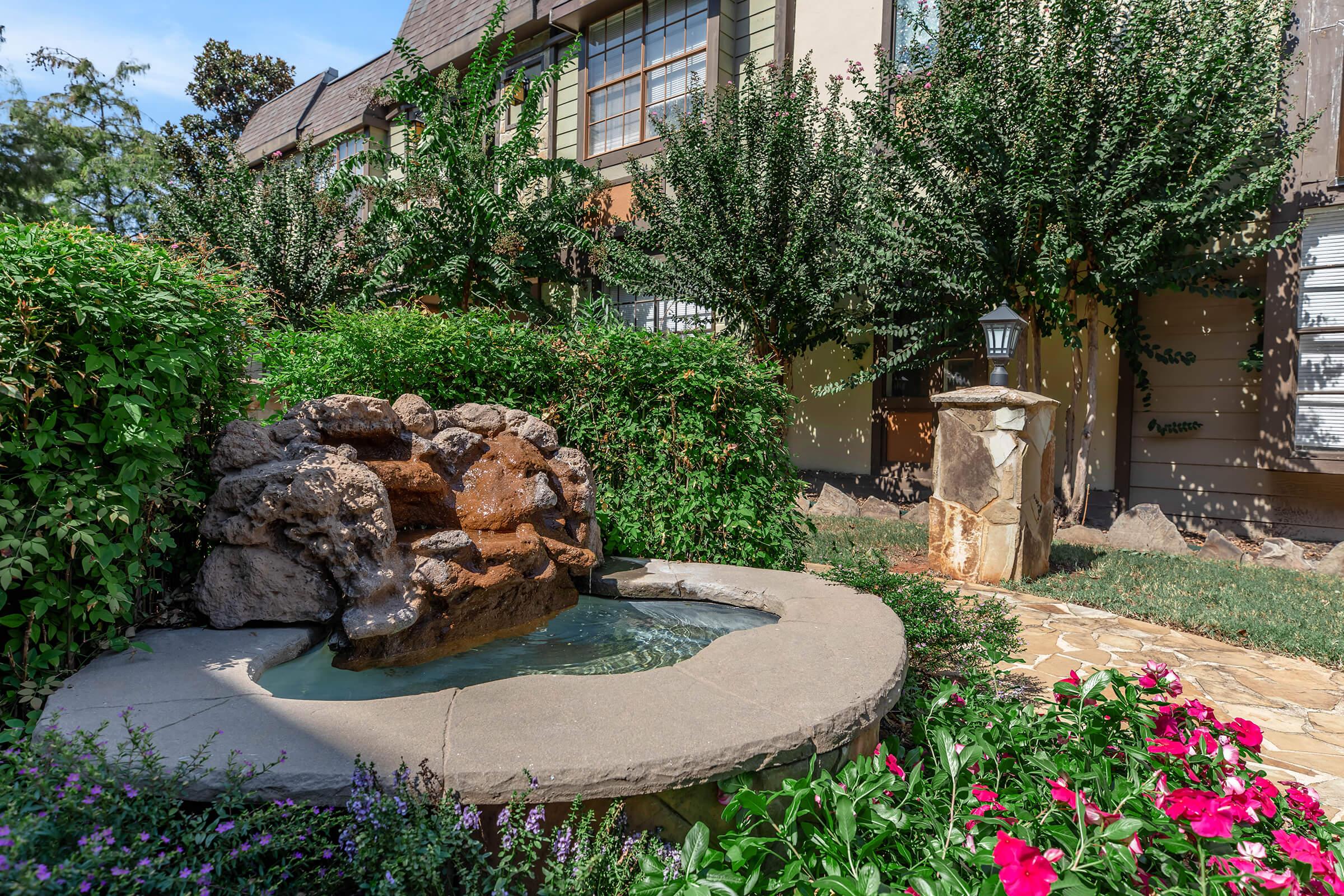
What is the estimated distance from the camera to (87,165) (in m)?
19.0

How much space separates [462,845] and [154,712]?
92 cm

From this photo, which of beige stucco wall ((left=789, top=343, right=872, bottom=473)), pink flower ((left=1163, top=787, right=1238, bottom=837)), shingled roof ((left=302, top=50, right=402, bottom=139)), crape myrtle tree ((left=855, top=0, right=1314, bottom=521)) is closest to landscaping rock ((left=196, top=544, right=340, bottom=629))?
pink flower ((left=1163, top=787, right=1238, bottom=837))

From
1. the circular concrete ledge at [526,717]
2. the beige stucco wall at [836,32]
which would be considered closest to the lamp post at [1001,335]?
the circular concrete ledge at [526,717]

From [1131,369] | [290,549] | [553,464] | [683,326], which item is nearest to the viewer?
[290,549]

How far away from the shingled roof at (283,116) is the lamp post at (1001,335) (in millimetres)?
17230

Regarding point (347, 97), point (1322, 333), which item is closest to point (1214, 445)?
point (1322, 333)

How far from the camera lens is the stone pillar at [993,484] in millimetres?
5648

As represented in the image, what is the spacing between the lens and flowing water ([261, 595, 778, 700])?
2.50 m

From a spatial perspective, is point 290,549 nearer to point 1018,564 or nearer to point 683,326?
point 1018,564

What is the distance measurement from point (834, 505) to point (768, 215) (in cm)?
362

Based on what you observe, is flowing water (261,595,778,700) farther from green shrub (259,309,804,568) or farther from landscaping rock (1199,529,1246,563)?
landscaping rock (1199,529,1246,563)

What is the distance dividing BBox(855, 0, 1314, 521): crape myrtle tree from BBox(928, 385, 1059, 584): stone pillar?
1.80 m

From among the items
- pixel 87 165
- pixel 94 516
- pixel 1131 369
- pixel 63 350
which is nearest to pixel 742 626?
pixel 94 516

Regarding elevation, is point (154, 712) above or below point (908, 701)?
above
